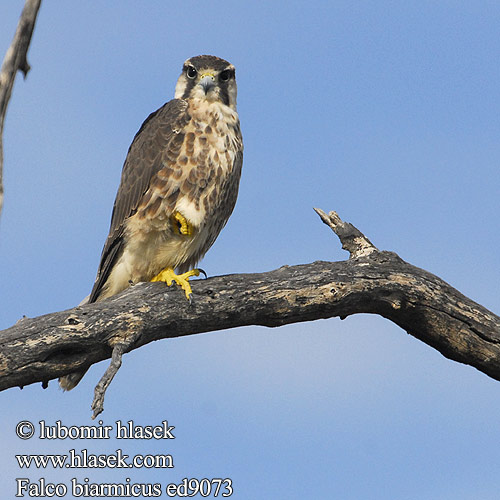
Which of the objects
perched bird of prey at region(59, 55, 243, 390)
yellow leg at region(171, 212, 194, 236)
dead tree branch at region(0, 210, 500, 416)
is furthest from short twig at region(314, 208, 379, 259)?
yellow leg at region(171, 212, 194, 236)

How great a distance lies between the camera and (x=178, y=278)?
4.66 metres

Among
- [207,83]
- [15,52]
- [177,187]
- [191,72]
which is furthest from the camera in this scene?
[191,72]

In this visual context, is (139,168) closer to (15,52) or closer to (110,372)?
(110,372)

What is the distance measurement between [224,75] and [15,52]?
7.61 ft

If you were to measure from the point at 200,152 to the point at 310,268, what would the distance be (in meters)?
1.06

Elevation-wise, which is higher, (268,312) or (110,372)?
(268,312)

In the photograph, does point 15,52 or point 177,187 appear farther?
point 177,187

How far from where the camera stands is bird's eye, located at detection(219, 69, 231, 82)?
538 centimetres

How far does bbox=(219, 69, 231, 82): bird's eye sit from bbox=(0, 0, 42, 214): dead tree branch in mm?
2220

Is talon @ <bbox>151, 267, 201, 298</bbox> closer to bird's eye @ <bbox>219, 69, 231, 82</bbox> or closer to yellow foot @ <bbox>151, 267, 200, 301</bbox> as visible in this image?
yellow foot @ <bbox>151, 267, 200, 301</bbox>

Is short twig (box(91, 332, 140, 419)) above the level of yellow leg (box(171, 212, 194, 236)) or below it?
below

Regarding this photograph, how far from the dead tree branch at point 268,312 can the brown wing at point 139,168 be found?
25.2 inches

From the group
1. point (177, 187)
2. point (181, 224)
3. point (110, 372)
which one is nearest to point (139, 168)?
point (177, 187)

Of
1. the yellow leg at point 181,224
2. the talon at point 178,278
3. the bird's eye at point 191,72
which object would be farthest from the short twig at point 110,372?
the bird's eye at point 191,72
